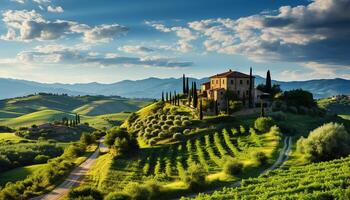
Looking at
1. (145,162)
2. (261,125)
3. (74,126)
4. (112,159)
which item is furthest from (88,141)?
(74,126)

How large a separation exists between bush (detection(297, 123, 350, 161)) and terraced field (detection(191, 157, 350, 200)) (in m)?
7.45

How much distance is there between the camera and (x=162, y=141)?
80062mm

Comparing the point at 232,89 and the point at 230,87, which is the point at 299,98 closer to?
the point at 232,89

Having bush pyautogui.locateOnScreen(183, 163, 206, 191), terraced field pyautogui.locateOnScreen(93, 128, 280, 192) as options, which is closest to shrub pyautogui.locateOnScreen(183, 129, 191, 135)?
terraced field pyautogui.locateOnScreen(93, 128, 280, 192)

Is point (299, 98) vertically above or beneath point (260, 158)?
above

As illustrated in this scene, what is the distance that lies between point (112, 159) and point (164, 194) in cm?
2867

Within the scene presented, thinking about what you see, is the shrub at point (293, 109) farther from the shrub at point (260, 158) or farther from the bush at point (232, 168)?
the bush at point (232, 168)

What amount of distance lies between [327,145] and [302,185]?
18.4m

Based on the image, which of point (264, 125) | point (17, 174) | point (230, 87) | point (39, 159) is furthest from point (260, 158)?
point (39, 159)

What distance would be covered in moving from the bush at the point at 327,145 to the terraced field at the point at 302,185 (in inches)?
293

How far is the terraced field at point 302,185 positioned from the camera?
2759 centimetres

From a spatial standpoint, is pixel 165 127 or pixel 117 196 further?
pixel 165 127

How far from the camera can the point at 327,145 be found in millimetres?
47000

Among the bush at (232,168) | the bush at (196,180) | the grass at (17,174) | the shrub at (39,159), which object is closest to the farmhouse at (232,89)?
the grass at (17,174)
